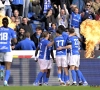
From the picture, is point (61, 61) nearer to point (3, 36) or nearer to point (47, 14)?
point (3, 36)

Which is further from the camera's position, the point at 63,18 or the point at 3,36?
the point at 63,18

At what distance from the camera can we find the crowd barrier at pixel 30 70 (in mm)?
24516

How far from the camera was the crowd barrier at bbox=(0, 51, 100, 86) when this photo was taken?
24.5m

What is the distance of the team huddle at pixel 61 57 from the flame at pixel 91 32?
8.62 feet

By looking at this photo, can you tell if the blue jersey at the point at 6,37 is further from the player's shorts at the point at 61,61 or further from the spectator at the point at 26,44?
the spectator at the point at 26,44

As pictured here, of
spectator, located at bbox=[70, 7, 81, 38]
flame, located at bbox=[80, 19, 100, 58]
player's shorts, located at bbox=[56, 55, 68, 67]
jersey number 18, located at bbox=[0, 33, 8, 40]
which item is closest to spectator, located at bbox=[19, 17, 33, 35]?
spectator, located at bbox=[70, 7, 81, 38]

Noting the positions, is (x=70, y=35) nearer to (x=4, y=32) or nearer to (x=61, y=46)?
(x=61, y=46)

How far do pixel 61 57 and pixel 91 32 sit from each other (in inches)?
143

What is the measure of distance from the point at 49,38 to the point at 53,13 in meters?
3.73

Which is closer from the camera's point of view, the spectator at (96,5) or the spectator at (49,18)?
the spectator at (49,18)

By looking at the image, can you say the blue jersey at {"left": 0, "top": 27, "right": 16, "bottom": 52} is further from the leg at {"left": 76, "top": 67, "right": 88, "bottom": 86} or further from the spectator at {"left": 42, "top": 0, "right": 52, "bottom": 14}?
the spectator at {"left": 42, "top": 0, "right": 52, "bottom": 14}

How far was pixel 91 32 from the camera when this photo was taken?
26922 millimetres

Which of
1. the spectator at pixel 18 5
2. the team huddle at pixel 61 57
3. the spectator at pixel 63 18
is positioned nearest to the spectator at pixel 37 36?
the spectator at pixel 63 18

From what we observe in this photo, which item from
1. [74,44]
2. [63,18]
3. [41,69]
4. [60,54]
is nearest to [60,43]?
[60,54]
